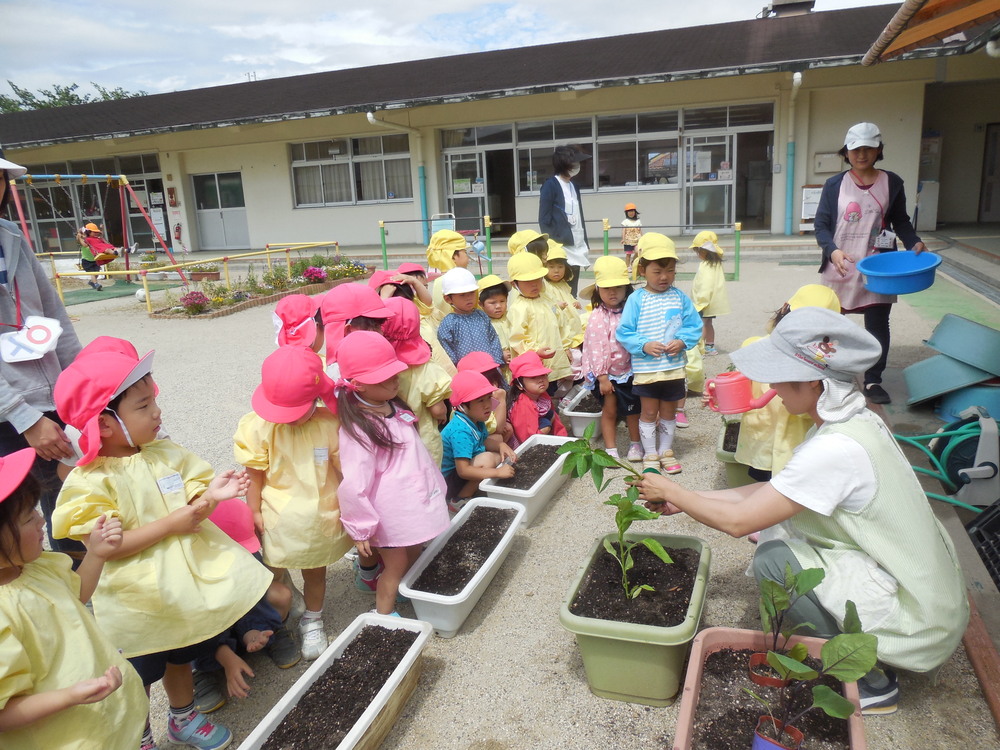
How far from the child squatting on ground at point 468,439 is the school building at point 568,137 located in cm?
1089

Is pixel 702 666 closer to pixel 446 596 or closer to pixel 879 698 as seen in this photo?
pixel 879 698

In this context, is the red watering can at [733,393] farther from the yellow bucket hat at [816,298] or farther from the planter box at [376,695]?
the planter box at [376,695]

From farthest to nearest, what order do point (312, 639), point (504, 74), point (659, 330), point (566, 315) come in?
point (504, 74)
point (566, 315)
point (659, 330)
point (312, 639)

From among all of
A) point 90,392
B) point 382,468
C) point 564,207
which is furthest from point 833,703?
point 564,207

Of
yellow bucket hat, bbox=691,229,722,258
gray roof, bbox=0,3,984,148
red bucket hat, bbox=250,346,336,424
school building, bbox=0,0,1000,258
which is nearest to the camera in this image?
red bucket hat, bbox=250,346,336,424

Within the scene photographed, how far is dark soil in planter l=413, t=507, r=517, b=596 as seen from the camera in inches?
107

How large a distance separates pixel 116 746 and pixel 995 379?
170 inches

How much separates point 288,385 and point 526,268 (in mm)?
2411

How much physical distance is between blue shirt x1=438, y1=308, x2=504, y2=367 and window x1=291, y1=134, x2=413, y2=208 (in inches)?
554

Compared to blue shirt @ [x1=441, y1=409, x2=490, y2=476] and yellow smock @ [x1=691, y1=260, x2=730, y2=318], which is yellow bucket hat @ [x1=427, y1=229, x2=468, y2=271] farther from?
yellow smock @ [x1=691, y1=260, x2=730, y2=318]

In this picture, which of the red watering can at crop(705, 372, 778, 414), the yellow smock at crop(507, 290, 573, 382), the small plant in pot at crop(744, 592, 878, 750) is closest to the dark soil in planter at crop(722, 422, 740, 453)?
the red watering can at crop(705, 372, 778, 414)

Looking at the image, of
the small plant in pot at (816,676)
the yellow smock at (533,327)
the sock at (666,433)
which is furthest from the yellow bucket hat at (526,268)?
the small plant in pot at (816,676)

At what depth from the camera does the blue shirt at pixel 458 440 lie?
352cm

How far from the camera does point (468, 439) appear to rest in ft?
11.6
